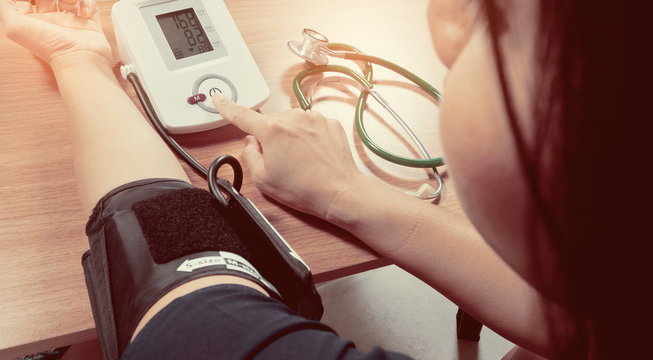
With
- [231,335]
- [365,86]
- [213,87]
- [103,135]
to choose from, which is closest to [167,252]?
[231,335]

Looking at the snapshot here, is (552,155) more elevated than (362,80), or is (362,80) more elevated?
(552,155)

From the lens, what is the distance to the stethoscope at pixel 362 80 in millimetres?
795

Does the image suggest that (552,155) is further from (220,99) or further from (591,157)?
(220,99)

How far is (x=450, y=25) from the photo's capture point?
43 centimetres

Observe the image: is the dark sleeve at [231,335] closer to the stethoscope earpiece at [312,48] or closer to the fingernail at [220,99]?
the fingernail at [220,99]

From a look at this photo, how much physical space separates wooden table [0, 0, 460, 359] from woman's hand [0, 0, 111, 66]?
4cm

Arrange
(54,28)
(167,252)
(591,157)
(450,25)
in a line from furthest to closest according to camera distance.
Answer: (54,28) < (167,252) < (450,25) < (591,157)

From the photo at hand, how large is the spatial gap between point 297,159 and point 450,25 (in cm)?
33

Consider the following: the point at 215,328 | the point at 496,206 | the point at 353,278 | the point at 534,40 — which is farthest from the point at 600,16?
the point at 353,278

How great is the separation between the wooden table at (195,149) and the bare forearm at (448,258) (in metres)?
0.04

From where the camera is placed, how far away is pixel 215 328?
1.58 feet

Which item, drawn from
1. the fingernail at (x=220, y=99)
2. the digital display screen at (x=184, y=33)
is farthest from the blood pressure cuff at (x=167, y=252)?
the digital display screen at (x=184, y=33)

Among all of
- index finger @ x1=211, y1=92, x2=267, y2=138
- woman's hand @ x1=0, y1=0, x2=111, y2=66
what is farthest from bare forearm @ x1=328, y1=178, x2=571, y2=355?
woman's hand @ x1=0, y1=0, x2=111, y2=66

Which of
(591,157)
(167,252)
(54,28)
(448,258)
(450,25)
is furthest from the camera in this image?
(54,28)
